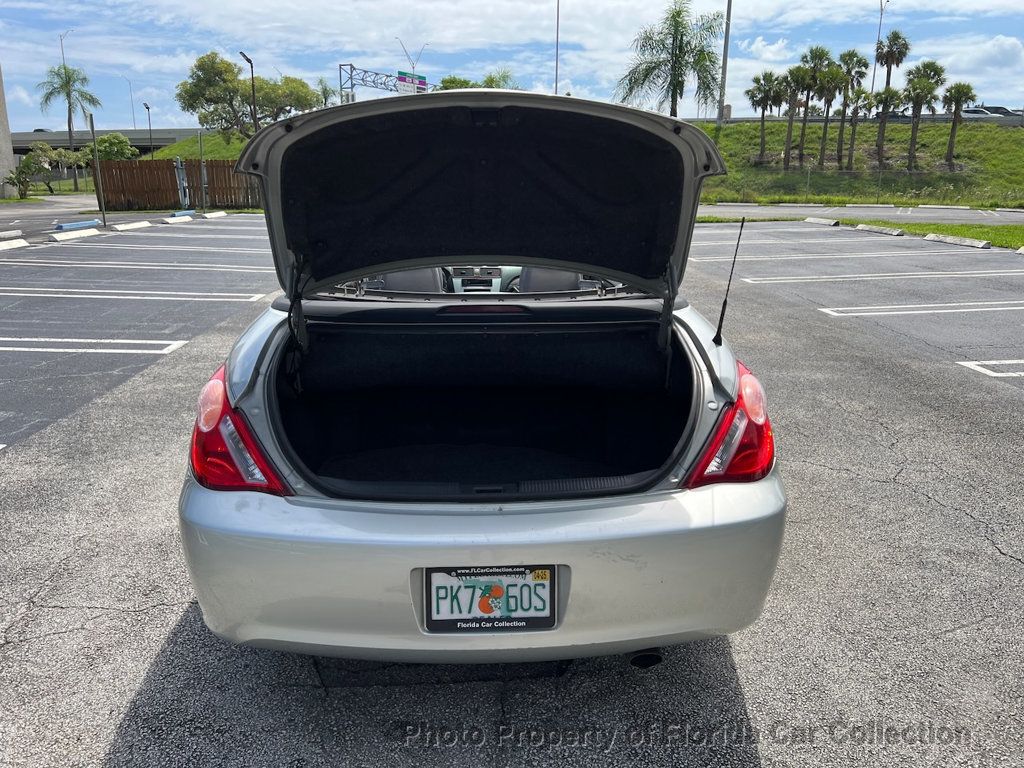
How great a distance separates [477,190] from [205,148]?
94.0 m

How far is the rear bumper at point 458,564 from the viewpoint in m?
1.92

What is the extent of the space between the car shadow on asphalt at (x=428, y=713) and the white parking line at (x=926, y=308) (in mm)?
7191

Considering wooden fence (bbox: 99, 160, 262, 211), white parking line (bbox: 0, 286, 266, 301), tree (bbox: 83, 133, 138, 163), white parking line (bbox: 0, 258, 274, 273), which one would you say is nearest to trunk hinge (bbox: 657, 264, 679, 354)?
white parking line (bbox: 0, 286, 266, 301)

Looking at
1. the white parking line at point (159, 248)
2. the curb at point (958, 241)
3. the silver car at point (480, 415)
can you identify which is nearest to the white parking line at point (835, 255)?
the curb at point (958, 241)

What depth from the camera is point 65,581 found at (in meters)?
2.98

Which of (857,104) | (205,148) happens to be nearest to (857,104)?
(857,104)

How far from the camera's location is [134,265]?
12711 mm

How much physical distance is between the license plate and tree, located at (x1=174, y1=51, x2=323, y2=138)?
69825mm

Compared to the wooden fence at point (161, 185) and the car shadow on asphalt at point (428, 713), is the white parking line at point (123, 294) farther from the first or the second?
the wooden fence at point (161, 185)

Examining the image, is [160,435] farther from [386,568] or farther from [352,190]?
[386,568]

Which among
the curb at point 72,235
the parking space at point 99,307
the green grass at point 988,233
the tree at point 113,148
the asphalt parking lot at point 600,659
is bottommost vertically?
the asphalt parking lot at point 600,659

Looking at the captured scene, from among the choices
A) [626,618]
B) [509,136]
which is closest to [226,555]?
[626,618]

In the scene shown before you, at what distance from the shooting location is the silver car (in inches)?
76.7

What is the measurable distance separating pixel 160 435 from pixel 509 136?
315 cm
